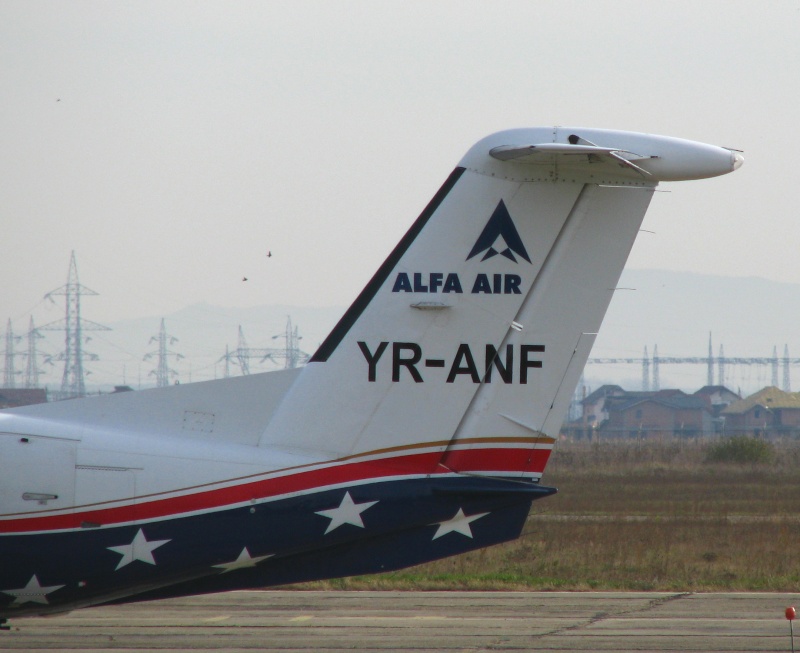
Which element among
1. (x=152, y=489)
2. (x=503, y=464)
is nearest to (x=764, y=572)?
(x=503, y=464)

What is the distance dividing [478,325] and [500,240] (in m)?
0.66

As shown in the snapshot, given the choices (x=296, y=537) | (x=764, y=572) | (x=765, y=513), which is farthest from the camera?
(x=765, y=513)

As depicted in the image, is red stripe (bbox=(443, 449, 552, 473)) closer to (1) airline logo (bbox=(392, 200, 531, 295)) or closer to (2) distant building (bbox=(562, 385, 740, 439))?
(1) airline logo (bbox=(392, 200, 531, 295))

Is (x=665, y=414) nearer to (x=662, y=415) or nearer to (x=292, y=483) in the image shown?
(x=662, y=415)

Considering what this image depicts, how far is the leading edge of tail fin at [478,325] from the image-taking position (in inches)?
315

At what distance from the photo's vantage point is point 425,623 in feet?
42.2

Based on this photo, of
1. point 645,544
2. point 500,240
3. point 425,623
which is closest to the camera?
point 500,240

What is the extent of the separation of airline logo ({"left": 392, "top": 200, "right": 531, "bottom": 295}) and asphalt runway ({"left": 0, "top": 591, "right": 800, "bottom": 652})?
469cm

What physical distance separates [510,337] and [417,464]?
1.18 meters

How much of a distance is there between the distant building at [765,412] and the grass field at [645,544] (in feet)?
284

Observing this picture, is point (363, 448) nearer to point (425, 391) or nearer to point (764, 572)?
point (425, 391)

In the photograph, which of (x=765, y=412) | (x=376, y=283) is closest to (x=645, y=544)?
(x=376, y=283)

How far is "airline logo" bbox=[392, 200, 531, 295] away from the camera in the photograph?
8.07 m

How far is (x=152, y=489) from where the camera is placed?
7.79 meters
